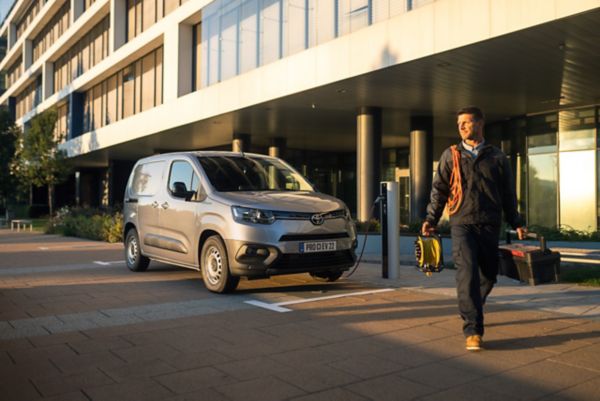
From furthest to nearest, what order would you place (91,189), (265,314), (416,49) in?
(91,189) < (416,49) < (265,314)

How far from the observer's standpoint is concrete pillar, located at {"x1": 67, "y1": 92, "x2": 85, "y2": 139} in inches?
1433

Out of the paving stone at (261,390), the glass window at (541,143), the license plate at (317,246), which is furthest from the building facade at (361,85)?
the paving stone at (261,390)

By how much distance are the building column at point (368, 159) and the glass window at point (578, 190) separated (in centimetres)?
644

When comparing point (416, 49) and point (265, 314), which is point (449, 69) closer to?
point (416, 49)

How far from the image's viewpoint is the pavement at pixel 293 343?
146 inches

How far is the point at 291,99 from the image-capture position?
Result: 649 inches

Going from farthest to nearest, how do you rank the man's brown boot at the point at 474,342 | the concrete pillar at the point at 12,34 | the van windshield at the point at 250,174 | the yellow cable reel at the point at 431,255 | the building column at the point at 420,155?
the concrete pillar at the point at 12,34
the building column at the point at 420,155
the van windshield at the point at 250,174
the yellow cable reel at the point at 431,255
the man's brown boot at the point at 474,342

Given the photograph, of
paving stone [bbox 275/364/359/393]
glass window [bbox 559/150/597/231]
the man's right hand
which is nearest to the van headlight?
the man's right hand

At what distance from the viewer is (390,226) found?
28.4ft

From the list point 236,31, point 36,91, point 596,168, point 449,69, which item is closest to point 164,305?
point 449,69

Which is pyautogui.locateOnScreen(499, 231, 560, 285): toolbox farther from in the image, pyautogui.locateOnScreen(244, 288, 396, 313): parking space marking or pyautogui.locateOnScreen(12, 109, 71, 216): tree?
pyautogui.locateOnScreen(12, 109, 71, 216): tree

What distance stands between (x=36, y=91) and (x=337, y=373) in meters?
50.5

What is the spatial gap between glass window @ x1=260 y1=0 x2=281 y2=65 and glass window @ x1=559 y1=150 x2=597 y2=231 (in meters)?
10.2

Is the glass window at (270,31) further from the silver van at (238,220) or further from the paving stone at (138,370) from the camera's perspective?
the paving stone at (138,370)
